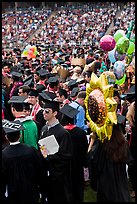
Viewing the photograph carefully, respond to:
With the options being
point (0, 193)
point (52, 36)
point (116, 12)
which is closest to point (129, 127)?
point (0, 193)

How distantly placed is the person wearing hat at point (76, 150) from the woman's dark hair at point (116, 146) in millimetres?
721

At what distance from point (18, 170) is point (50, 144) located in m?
0.56

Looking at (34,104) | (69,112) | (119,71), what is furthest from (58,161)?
(119,71)

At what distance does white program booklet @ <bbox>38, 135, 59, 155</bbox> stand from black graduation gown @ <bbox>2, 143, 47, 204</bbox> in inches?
7.8

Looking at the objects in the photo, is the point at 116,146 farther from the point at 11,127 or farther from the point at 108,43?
the point at 108,43

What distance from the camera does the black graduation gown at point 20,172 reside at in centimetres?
431

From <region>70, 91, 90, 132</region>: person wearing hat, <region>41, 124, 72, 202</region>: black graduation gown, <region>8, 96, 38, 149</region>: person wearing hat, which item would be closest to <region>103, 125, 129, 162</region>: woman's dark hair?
<region>41, 124, 72, 202</region>: black graduation gown

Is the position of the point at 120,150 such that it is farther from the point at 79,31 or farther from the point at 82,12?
the point at 82,12

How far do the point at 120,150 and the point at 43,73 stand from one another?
484 cm

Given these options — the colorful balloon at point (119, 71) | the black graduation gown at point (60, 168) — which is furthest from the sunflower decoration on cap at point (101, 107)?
the colorful balloon at point (119, 71)

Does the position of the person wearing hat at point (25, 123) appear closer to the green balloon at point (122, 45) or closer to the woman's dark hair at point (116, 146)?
the woman's dark hair at point (116, 146)

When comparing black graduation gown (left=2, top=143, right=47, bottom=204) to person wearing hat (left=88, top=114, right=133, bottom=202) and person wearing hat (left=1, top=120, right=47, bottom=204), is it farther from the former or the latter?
person wearing hat (left=88, top=114, right=133, bottom=202)

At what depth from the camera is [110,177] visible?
15.5 ft

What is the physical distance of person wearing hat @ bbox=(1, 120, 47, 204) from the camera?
4312 millimetres
